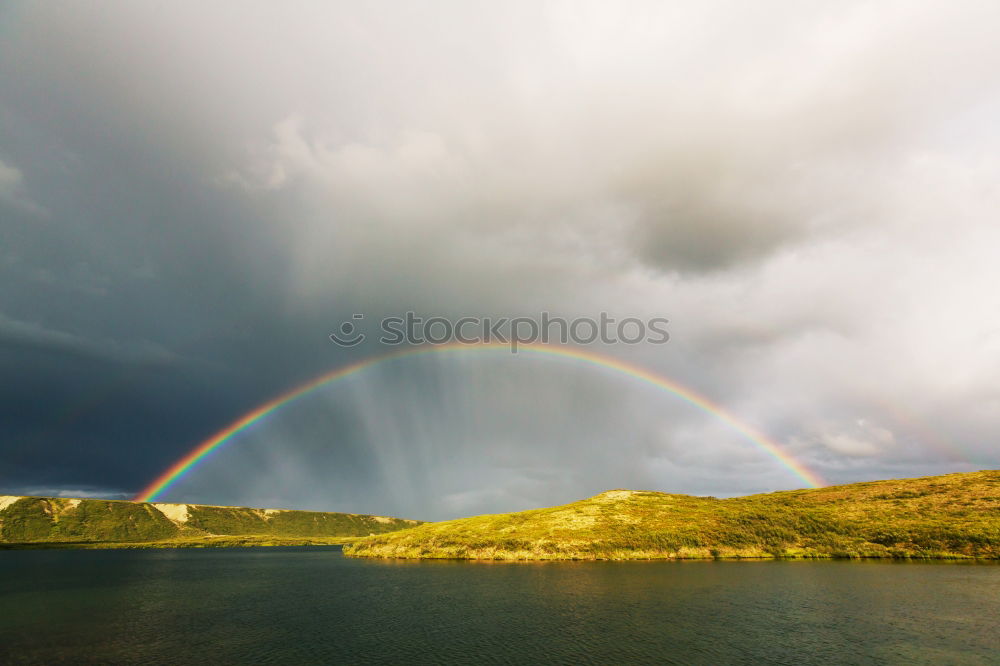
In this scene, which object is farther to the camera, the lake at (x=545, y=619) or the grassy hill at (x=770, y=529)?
the grassy hill at (x=770, y=529)

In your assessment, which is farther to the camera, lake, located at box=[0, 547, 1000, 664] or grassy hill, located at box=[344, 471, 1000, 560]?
grassy hill, located at box=[344, 471, 1000, 560]

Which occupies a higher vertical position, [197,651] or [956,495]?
[956,495]

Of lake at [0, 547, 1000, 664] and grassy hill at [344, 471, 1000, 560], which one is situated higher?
grassy hill at [344, 471, 1000, 560]

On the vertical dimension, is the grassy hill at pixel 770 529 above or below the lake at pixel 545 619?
above

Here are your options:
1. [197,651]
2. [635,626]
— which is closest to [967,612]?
[635,626]

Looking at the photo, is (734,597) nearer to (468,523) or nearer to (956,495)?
(956,495)
